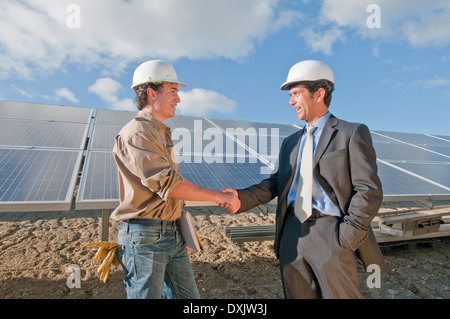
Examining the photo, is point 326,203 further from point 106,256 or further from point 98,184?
point 98,184

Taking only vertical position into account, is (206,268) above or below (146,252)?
below

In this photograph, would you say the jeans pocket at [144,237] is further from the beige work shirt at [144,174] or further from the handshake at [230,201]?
the handshake at [230,201]

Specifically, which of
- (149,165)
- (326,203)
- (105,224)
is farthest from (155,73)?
(105,224)

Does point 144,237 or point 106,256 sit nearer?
point 144,237

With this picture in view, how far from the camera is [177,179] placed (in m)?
2.35

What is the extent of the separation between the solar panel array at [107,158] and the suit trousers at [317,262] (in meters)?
2.18

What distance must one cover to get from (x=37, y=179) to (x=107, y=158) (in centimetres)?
112

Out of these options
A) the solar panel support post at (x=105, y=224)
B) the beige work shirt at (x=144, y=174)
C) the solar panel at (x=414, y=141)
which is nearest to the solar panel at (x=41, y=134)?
the solar panel support post at (x=105, y=224)

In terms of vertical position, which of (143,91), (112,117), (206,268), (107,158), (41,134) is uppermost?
(112,117)

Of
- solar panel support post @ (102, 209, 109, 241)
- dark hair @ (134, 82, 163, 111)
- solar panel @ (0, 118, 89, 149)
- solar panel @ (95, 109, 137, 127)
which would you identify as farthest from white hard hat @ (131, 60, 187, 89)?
solar panel @ (95, 109, 137, 127)

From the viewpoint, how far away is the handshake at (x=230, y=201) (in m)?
2.97

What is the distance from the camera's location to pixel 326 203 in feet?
8.46

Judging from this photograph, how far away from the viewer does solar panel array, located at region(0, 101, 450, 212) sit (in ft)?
13.7

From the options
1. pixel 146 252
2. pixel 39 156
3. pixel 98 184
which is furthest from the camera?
pixel 39 156
